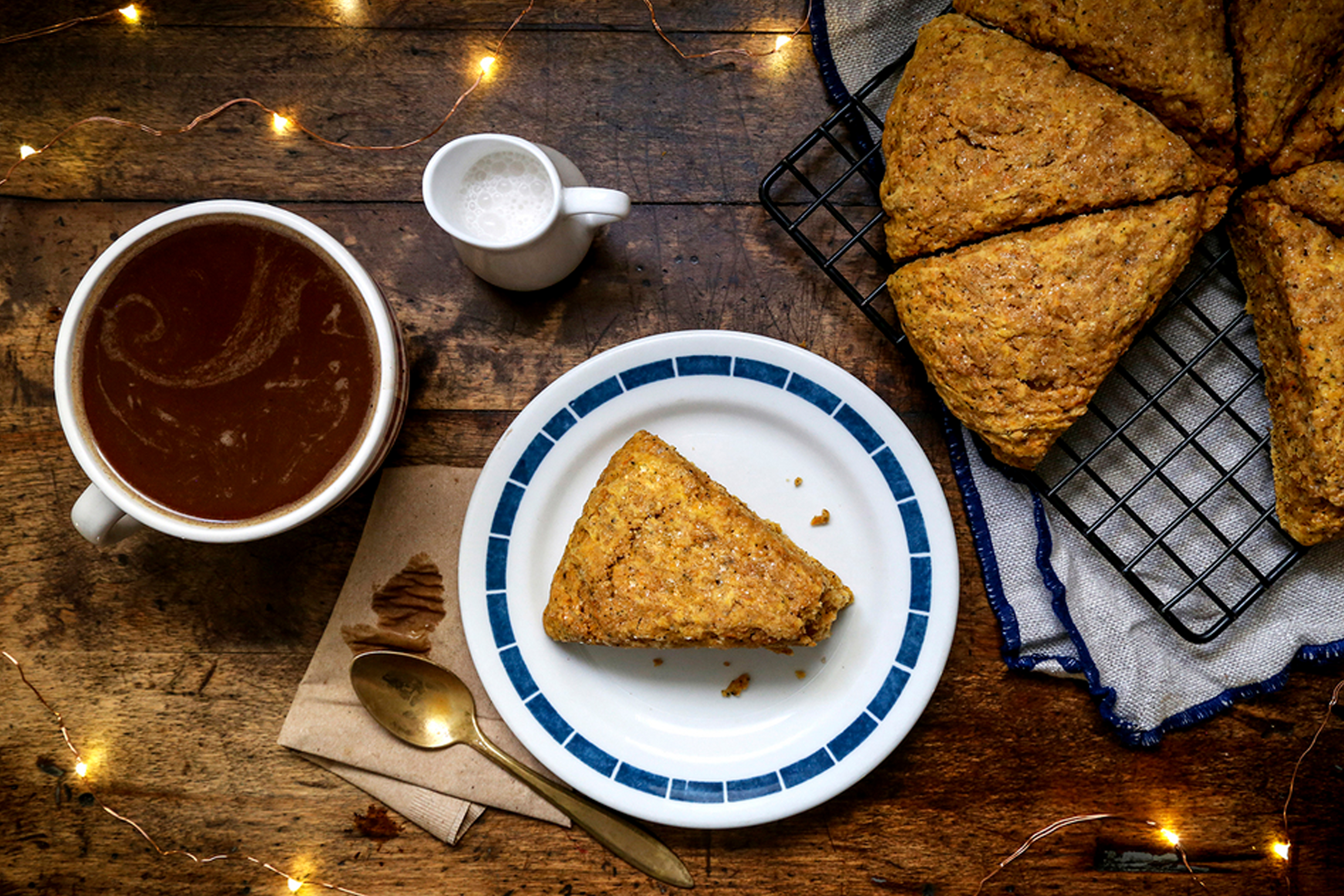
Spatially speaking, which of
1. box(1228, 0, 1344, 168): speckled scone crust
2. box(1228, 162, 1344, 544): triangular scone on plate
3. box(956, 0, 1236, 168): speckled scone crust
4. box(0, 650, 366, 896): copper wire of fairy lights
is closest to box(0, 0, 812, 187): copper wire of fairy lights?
box(956, 0, 1236, 168): speckled scone crust

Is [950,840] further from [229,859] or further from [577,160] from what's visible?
[577,160]

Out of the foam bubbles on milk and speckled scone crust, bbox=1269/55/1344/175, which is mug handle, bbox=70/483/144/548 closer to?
the foam bubbles on milk

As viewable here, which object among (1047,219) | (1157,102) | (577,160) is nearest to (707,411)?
(577,160)

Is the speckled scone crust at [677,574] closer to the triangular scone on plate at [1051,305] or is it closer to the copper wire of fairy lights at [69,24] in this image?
the triangular scone on plate at [1051,305]

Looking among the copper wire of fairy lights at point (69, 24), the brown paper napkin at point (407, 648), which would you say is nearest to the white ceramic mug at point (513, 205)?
the brown paper napkin at point (407, 648)

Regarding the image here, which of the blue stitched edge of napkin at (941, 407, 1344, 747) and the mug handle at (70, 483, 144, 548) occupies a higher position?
the blue stitched edge of napkin at (941, 407, 1344, 747)

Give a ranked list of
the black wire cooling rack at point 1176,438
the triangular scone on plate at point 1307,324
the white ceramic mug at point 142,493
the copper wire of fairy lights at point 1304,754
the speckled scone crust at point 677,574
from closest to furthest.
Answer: the white ceramic mug at point 142,493
the triangular scone on plate at point 1307,324
the speckled scone crust at point 677,574
the black wire cooling rack at point 1176,438
the copper wire of fairy lights at point 1304,754
